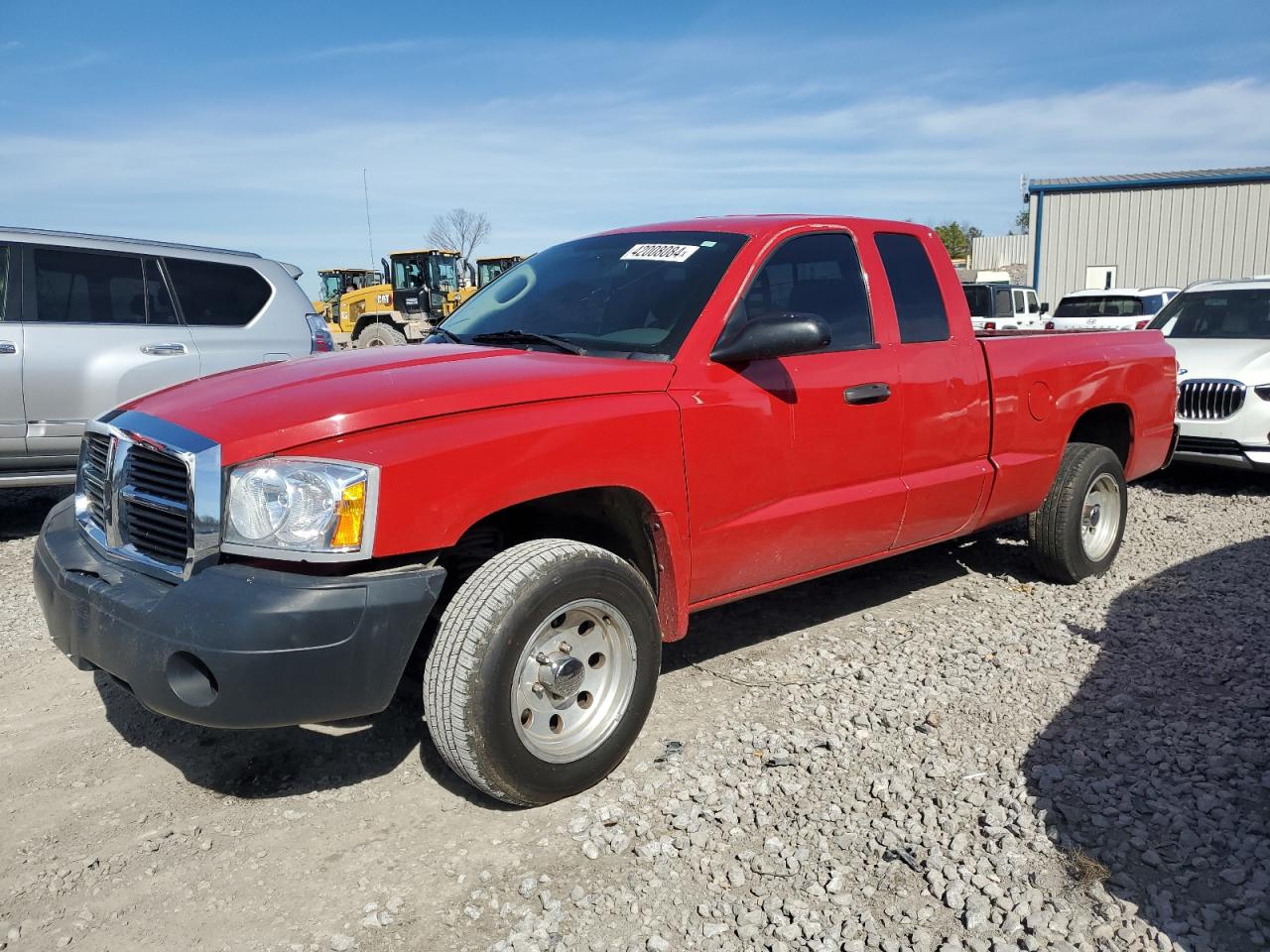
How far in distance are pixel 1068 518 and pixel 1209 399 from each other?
12.3 ft

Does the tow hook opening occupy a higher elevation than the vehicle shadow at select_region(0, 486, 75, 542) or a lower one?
higher

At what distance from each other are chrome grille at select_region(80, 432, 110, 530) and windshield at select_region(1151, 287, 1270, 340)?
9039 mm

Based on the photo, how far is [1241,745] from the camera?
3.51 m

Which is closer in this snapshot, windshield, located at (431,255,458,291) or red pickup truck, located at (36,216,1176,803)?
red pickup truck, located at (36,216,1176,803)

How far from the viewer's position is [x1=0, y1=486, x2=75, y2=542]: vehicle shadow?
7.04 m

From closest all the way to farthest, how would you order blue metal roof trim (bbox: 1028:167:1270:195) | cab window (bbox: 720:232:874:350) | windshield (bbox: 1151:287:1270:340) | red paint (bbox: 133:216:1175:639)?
red paint (bbox: 133:216:1175:639)
cab window (bbox: 720:232:874:350)
windshield (bbox: 1151:287:1270:340)
blue metal roof trim (bbox: 1028:167:1270:195)

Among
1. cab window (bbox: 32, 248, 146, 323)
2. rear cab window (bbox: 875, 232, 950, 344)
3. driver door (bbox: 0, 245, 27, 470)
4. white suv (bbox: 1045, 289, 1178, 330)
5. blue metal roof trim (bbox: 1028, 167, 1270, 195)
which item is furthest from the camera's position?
blue metal roof trim (bbox: 1028, 167, 1270, 195)

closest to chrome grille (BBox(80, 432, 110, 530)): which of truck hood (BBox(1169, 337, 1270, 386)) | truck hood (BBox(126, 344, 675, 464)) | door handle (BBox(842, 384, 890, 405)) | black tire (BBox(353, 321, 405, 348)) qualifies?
truck hood (BBox(126, 344, 675, 464))

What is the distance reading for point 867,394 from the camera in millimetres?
4062

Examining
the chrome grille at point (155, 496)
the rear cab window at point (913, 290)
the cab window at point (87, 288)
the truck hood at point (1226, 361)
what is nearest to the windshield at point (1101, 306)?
the truck hood at point (1226, 361)

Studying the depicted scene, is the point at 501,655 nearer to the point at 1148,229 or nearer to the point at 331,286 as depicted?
the point at 1148,229

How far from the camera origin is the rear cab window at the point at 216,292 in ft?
23.9

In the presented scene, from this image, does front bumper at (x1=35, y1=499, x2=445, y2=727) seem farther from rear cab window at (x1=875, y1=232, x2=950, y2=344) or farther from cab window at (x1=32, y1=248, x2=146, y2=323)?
cab window at (x1=32, y1=248, x2=146, y2=323)

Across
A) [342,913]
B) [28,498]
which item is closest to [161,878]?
[342,913]
